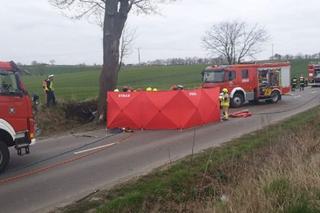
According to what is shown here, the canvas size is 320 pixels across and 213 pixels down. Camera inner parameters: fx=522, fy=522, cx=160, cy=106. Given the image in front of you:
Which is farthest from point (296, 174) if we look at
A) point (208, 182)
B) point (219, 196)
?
point (208, 182)

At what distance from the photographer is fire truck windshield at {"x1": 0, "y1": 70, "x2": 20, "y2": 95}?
12.5 m

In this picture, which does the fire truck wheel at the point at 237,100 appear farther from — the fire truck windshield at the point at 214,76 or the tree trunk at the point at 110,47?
the tree trunk at the point at 110,47

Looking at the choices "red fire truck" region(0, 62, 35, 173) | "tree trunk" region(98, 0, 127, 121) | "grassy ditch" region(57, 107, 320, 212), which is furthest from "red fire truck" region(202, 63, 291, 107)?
"red fire truck" region(0, 62, 35, 173)

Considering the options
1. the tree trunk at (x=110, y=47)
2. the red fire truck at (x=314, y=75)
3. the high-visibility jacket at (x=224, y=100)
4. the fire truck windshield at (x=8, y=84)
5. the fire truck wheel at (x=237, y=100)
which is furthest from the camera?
the red fire truck at (x=314, y=75)

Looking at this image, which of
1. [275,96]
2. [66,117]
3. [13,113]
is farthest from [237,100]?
[13,113]

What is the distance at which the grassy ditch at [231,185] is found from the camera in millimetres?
7430

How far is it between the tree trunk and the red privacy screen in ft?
7.96

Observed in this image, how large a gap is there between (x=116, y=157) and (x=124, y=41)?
1283 inches

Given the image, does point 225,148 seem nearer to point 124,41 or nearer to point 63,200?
point 63,200

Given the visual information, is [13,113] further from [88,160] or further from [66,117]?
[66,117]

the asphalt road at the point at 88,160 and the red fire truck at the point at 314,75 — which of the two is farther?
the red fire truck at the point at 314,75

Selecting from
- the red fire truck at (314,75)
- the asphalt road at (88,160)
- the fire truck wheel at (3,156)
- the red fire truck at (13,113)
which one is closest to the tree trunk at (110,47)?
the asphalt road at (88,160)

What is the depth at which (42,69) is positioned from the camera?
82750 millimetres

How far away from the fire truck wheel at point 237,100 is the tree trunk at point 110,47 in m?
8.18
